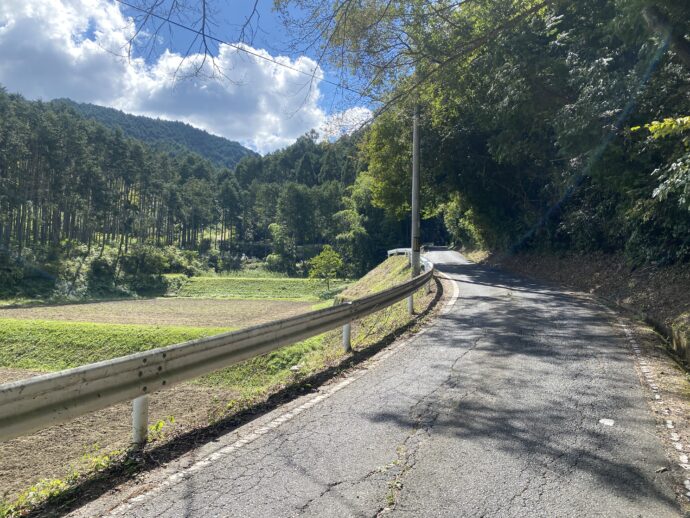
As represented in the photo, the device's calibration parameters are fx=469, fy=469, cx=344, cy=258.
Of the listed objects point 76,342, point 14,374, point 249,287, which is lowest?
point 249,287

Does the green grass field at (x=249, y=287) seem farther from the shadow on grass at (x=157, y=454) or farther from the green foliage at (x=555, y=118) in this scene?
the shadow on grass at (x=157, y=454)

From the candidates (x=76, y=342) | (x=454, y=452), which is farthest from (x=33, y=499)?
(x=76, y=342)

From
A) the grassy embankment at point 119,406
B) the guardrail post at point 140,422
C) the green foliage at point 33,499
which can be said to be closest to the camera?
the green foliage at point 33,499

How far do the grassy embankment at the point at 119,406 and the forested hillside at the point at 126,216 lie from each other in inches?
1010

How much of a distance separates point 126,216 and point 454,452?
287 ft

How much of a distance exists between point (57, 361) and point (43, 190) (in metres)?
55.3

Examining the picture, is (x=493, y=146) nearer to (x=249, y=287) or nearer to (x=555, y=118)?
(x=555, y=118)

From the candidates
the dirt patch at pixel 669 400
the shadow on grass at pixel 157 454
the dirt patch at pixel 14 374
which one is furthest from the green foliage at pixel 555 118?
the dirt patch at pixel 14 374

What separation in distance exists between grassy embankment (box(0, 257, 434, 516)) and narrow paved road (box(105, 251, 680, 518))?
0.81 metres

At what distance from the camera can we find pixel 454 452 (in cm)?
382

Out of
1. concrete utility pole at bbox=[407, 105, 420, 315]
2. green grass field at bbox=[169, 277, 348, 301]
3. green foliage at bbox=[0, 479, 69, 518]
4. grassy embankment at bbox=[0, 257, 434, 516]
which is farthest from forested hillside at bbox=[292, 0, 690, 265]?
green grass field at bbox=[169, 277, 348, 301]

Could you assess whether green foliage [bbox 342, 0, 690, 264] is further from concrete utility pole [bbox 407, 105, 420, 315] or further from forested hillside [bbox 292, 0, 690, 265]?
concrete utility pole [bbox 407, 105, 420, 315]

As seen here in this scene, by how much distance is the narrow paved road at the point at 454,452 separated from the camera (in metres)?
3.05

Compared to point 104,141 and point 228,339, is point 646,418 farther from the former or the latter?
point 104,141
